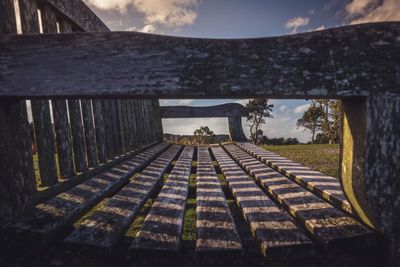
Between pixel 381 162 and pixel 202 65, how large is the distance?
1.01m

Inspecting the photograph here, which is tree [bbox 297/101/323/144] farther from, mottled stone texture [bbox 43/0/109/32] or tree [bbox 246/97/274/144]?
mottled stone texture [bbox 43/0/109/32]

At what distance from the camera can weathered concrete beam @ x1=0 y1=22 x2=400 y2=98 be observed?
4.24 ft

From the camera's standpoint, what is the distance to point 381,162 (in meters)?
1.31

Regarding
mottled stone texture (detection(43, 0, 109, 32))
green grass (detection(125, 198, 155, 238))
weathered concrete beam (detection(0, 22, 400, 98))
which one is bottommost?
green grass (detection(125, 198, 155, 238))

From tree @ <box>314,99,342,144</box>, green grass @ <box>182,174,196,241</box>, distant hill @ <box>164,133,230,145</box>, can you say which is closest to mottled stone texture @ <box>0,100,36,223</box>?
green grass @ <box>182,174,196,241</box>

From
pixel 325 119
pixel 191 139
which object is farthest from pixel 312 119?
pixel 191 139

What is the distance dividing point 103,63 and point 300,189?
182cm

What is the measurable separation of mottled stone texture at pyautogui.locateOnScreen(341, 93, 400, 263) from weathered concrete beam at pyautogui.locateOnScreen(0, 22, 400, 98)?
86 millimetres

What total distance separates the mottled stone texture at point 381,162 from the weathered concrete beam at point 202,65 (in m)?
0.09

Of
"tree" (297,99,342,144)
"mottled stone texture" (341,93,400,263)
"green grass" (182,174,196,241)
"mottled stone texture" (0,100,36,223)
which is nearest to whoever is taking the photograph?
"mottled stone texture" (341,93,400,263)

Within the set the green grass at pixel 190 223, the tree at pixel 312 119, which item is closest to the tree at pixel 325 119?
the tree at pixel 312 119

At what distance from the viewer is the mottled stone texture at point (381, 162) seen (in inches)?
50.4

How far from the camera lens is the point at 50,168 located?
2346mm

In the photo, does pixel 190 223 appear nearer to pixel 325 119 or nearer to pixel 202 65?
pixel 202 65
